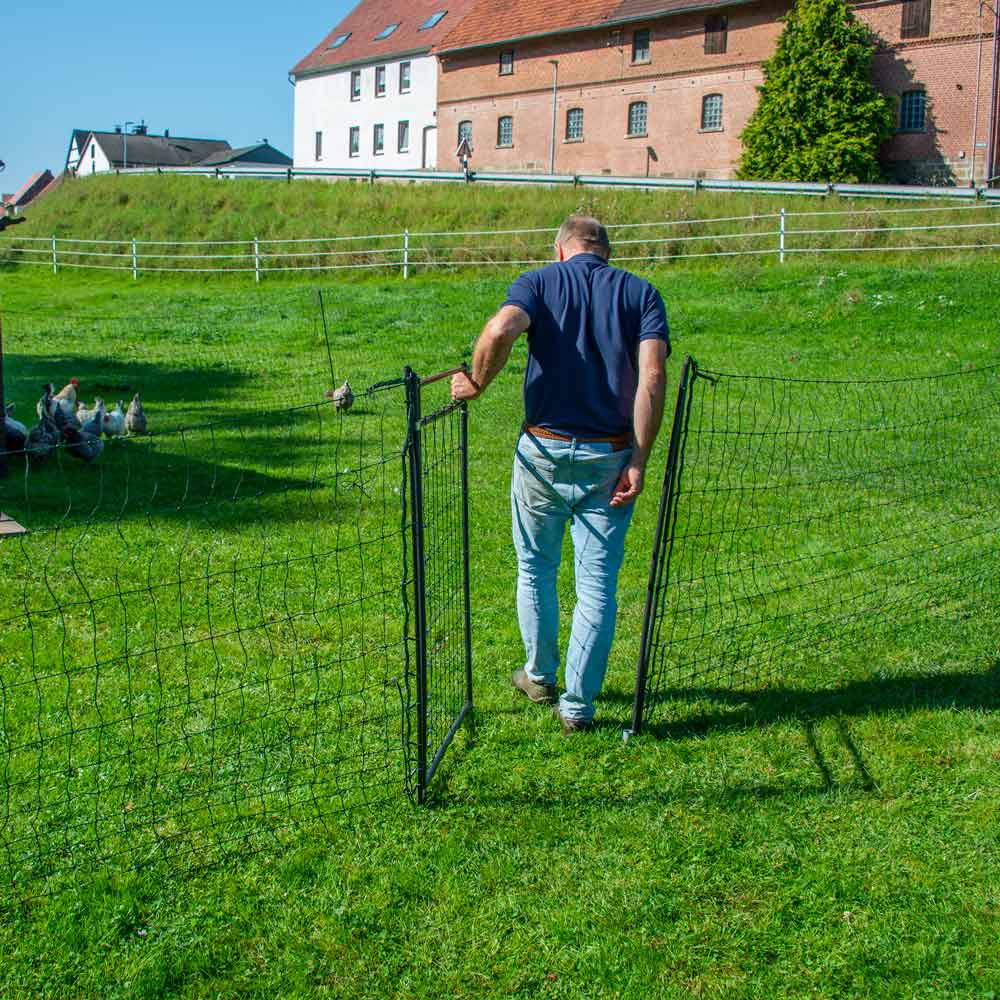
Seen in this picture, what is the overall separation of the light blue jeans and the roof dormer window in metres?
54.1

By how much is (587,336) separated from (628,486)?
0.63 meters

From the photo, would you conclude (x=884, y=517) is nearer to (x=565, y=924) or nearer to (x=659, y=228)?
(x=565, y=924)

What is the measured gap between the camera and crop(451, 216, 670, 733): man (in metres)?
4.50

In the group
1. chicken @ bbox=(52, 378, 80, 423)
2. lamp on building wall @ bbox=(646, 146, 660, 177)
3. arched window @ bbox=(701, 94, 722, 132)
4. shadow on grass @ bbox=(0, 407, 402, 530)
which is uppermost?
arched window @ bbox=(701, 94, 722, 132)

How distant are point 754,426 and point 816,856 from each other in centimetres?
725

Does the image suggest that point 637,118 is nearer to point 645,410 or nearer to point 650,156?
point 650,156

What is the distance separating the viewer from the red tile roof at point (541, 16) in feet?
138

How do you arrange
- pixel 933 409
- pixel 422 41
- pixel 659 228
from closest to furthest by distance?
pixel 933 409
pixel 659 228
pixel 422 41

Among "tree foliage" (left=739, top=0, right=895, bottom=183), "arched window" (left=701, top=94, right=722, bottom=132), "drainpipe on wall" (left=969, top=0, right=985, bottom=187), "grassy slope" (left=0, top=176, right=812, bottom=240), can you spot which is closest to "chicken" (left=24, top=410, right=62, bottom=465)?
"grassy slope" (left=0, top=176, right=812, bottom=240)

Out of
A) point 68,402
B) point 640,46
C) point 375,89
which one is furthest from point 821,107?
point 68,402

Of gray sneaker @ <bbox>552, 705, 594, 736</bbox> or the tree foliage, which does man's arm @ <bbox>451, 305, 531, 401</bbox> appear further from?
the tree foliage

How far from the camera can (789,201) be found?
1011 inches

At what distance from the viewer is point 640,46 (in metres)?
43.7

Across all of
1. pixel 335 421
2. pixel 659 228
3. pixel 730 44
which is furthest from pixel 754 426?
pixel 730 44
